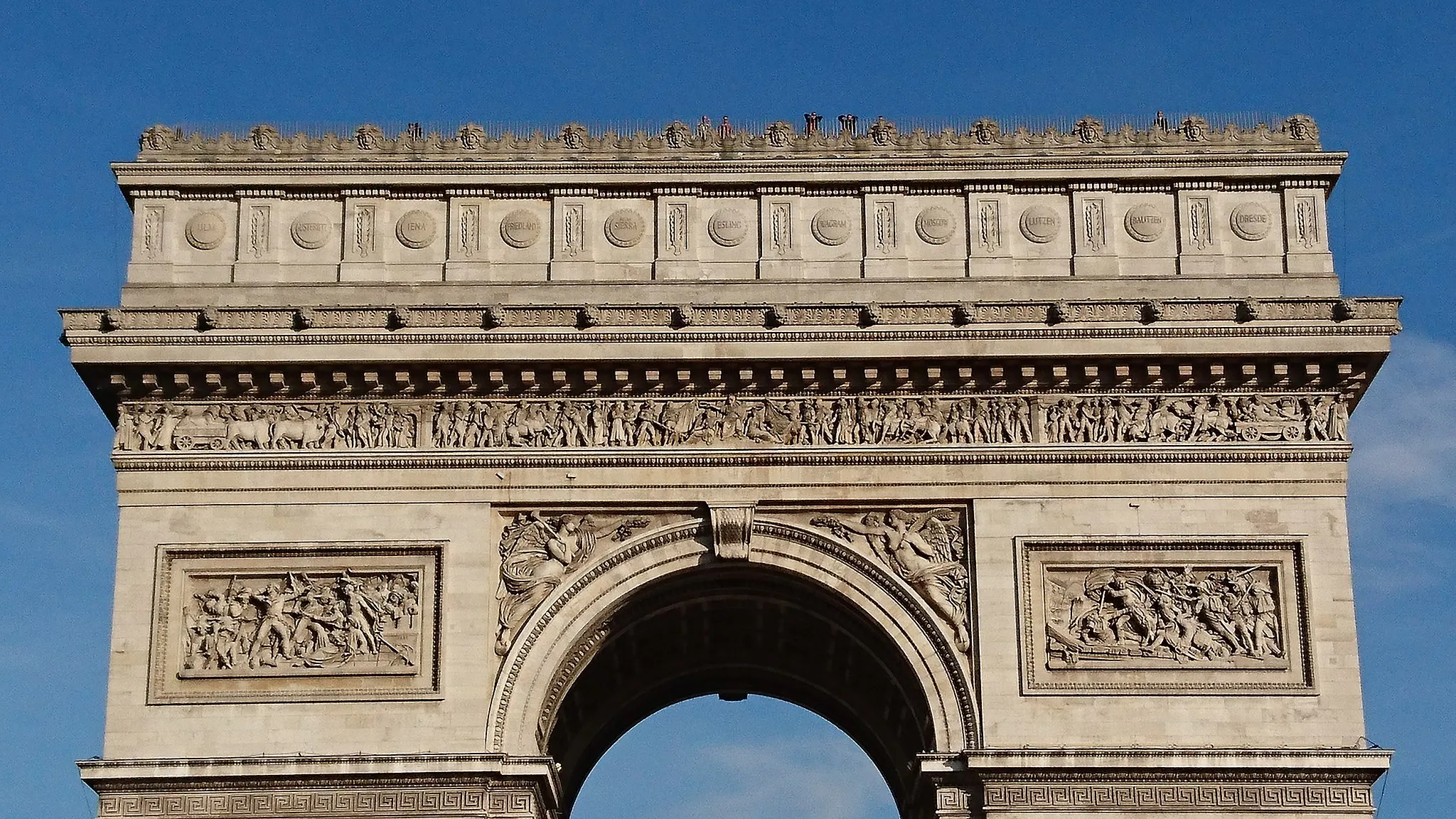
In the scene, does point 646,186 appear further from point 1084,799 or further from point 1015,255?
point 1084,799

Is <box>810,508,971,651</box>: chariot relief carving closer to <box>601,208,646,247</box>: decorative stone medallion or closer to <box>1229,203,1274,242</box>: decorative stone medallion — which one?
<box>601,208,646,247</box>: decorative stone medallion

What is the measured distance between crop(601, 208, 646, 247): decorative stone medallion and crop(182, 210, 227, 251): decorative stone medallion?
17.2 feet

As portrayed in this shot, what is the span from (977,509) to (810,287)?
3829 millimetres

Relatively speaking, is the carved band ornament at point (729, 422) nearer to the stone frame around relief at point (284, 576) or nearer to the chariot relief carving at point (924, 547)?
the chariot relief carving at point (924, 547)

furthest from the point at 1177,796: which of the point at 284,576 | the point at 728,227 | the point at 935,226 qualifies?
the point at 284,576

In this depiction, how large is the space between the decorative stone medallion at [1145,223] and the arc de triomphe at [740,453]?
41 mm

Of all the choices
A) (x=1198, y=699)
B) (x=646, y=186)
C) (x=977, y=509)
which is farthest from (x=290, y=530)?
(x=1198, y=699)

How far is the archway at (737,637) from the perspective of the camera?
3105cm

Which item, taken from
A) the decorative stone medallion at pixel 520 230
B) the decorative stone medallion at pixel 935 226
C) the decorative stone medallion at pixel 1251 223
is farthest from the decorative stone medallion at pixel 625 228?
the decorative stone medallion at pixel 1251 223

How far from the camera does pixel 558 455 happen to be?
31.7 metres

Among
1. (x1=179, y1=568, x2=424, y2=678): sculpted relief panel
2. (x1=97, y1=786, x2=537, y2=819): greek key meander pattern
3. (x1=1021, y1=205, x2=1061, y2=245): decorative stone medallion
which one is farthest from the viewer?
(x1=1021, y1=205, x2=1061, y2=245): decorative stone medallion

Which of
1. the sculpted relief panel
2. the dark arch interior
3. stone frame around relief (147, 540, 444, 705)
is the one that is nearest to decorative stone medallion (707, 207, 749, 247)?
the dark arch interior

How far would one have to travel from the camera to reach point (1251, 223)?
32.9 m

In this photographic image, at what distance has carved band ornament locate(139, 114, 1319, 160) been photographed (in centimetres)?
3328
